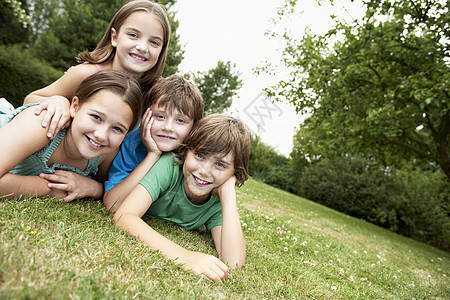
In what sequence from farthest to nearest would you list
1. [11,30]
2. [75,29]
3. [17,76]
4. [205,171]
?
[11,30] < [75,29] < [17,76] < [205,171]

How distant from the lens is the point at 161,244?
6.86ft

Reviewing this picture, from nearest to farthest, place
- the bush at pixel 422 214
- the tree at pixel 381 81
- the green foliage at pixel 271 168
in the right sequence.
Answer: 1. the tree at pixel 381 81
2. the bush at pixel 422 214
3. the green foliage at pixel 271 168

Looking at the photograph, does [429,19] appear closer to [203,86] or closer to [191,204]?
[191,204]

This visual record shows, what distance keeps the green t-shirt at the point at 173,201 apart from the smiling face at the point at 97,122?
50 centimetres

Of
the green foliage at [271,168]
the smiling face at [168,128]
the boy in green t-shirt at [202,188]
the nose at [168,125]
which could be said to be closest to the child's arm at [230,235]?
the boy in green t-shirt at [202,188]

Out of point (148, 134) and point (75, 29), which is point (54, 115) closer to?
point (148, 134)

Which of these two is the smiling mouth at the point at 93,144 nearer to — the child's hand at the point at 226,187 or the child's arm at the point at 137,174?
the child's arm at the point at 137,174

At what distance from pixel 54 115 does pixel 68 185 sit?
0.68 m

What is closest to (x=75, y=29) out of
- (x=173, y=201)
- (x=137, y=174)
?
(x=137, y=174)

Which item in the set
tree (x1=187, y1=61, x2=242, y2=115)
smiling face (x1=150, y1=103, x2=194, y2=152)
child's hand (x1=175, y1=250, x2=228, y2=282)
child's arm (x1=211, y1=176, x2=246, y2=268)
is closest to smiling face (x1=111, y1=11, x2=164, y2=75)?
smiling face (x1=150, y1=103, x2=194, y2=152)

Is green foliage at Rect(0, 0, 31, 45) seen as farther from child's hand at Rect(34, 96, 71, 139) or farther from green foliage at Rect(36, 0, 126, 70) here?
child's hand at Rect(34, 96, 71, 139)

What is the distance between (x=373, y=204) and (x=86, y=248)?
1885 centimetres

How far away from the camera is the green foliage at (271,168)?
89.7ft

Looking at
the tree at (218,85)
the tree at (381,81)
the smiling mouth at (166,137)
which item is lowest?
the smiling mouth at (166,137)
